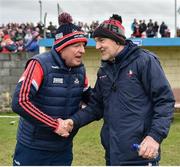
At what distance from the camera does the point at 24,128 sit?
428cm

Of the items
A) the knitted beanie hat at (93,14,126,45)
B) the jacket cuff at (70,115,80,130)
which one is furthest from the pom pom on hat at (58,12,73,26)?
the jacket cuff at (70,115,80,130)

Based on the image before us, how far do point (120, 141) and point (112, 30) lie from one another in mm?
902

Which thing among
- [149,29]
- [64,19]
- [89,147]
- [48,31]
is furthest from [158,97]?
[149,29]

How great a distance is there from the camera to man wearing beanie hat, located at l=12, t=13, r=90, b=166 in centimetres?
400

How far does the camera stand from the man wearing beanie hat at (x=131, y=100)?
12.1 ft

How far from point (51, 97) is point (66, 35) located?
0.56 m

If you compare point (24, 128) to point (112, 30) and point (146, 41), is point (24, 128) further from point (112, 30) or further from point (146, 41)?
point (146, 41)

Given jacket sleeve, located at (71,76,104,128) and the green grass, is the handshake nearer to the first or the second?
jacket sleeve, located at (71,76,104,128)

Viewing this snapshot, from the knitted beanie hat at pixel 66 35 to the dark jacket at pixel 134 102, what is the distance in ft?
1.42

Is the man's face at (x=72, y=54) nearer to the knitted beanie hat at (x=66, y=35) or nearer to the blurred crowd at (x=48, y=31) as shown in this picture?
the knitted beanie hat at (x=66, y=35)

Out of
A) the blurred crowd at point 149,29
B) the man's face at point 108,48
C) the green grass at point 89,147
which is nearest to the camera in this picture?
the man's face at point 108,48

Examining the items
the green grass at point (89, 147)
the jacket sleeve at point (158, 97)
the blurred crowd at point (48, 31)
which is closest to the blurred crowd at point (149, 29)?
the blurred crowd at point (48, 31)

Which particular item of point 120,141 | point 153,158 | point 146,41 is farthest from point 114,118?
point 146,41

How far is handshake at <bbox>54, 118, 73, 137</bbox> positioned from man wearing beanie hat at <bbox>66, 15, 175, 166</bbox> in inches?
12.8
